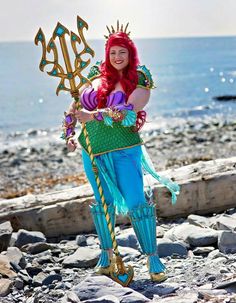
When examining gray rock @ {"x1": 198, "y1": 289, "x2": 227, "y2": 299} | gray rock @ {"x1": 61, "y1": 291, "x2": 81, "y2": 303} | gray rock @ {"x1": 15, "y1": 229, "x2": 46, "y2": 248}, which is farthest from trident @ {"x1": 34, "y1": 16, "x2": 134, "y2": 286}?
gray rock @ {"x1": 15, "y1": 229, "x2": 46, "y2": 248}

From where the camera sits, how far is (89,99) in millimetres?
6324

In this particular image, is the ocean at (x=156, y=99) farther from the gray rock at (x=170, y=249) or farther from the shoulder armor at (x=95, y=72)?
the shoulder armor at (x=95, y=72)

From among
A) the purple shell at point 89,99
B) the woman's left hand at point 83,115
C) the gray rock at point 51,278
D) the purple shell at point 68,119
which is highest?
the purple shell at point 89,99

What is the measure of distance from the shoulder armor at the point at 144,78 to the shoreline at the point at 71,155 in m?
7.68

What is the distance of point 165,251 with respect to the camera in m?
7.23

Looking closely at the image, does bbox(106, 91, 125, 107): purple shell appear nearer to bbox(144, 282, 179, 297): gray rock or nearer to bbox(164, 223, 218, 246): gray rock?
bbox(144, 282, 179, 297): gray rock

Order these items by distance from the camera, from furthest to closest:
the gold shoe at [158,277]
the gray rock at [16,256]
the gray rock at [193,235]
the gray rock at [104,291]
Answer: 1. the gray rock at [193,235]
2. the gray rock at [16,256]
3. the gold shoe at [158,277]
4. the gray rock at [104,291]

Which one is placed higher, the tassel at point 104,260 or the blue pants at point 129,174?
the blue pants at point 129,174

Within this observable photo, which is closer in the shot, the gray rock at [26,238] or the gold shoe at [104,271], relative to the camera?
the gold shoe at [104,271]

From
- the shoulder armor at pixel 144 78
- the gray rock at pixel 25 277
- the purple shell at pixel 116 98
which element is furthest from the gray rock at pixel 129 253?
the shoulder armor at pixel 144 78

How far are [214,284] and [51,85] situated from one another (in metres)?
60.9

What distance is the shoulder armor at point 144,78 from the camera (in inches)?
244

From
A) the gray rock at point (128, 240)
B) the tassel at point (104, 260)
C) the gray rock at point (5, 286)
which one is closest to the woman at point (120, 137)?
the tassel at point (104, 260)

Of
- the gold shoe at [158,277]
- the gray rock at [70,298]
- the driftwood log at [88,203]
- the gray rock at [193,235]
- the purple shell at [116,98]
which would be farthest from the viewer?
the driftwood log at [88,203]
